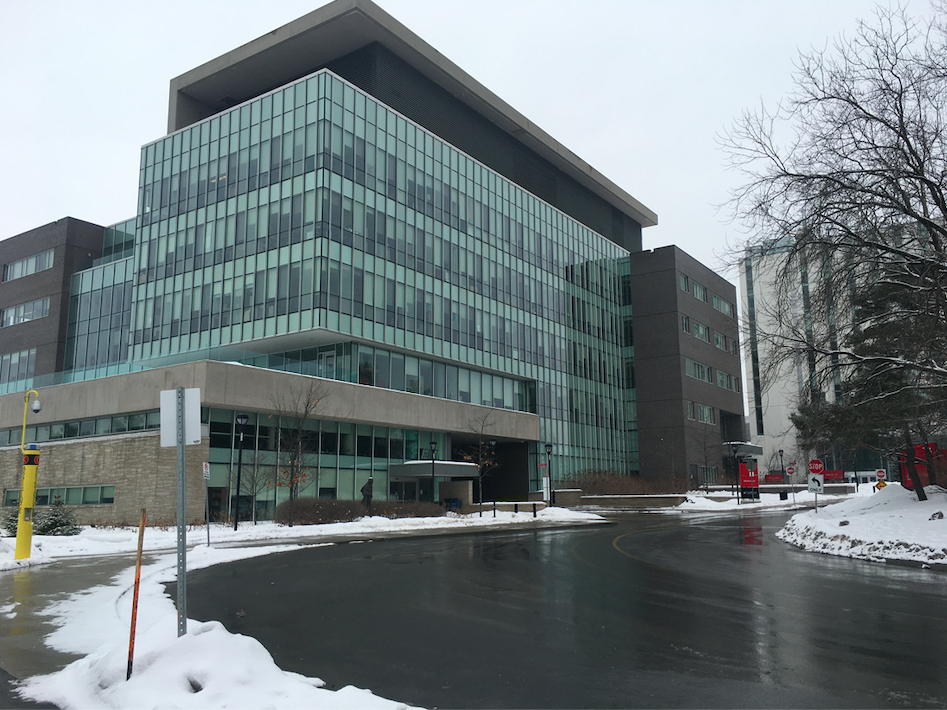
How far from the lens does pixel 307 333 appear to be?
43562mm

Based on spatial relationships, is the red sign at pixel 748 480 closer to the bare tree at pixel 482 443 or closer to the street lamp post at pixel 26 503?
the bare tree at pixel 482 443

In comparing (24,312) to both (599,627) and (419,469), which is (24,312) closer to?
(419,469)

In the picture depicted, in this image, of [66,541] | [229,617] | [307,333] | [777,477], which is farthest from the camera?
[777,477]

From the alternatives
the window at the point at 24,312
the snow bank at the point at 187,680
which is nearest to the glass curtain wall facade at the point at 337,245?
the window at the point at 24,312

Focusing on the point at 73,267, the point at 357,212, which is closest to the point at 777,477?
the point at 357,212

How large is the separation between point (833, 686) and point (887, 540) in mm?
13912

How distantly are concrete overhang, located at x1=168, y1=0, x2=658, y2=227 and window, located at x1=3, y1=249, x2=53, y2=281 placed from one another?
1727cm

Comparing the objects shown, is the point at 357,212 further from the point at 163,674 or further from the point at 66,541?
the point at 163,674

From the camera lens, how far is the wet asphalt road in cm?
681

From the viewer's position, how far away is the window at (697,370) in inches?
2961

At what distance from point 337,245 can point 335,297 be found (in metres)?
3.21

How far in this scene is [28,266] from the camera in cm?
6544

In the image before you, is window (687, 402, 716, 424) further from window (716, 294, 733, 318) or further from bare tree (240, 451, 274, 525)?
bare tree (240, 451, 274, 525)

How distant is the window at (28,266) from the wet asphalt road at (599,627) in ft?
184
